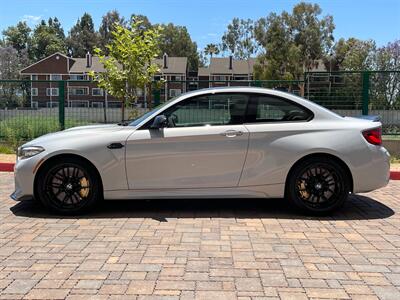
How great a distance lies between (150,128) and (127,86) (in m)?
5.97

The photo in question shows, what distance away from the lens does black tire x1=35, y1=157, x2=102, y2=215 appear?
21.3ft

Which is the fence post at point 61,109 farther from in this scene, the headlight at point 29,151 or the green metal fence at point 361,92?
the headlight at point 29,151

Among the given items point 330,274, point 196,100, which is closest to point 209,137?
point 196,100

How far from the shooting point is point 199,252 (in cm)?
511

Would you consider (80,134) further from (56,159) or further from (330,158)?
(330,158)

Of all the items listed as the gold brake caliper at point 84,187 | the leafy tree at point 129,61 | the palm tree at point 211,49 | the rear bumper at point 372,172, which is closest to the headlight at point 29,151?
the gold brake caliper at point 84,187

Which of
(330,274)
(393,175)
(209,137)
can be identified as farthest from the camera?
(393,175)

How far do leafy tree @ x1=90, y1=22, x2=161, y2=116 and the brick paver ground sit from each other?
17.1 ft

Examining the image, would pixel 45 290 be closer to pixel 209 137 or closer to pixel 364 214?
pixel 209 137

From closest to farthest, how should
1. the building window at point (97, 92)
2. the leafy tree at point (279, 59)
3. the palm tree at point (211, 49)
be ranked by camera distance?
the building window at point (97, 92) → the leafy tree at point (279, 59) → the palm tree at point (211, 49)

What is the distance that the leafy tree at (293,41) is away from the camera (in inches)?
2298

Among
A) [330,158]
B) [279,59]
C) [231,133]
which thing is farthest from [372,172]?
[279,59]

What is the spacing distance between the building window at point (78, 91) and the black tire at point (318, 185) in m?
8.97

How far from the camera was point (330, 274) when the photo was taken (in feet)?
14.7
